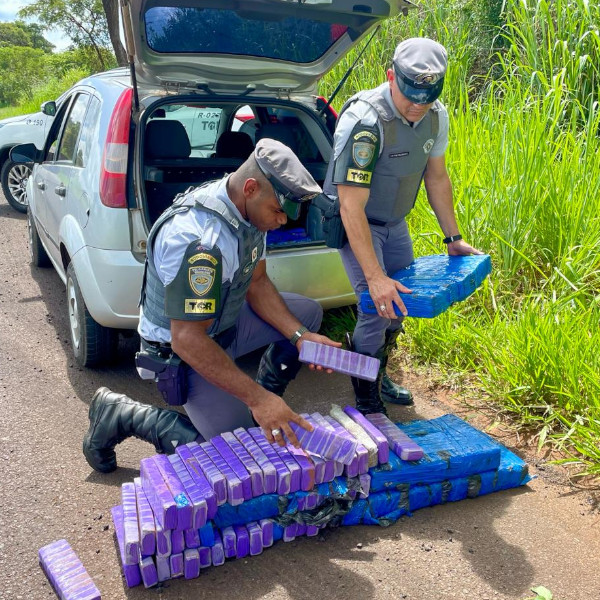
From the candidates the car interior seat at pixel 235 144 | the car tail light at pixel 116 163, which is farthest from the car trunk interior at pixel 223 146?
the car tail light at pixel 116 163

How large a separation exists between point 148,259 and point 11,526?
1.18 m

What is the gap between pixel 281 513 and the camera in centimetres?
252

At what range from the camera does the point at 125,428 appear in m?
2.94

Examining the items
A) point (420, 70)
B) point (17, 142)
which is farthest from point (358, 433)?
point (17, 142)

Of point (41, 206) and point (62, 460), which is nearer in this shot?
point (62, 460)

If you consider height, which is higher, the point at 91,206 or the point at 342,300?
the point at 91,206

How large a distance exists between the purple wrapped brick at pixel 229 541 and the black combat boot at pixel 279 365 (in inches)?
35.2

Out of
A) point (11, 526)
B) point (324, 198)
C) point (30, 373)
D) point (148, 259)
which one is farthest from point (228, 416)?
point (30, 373)

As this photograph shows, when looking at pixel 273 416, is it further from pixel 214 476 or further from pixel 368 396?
pixel 368 396

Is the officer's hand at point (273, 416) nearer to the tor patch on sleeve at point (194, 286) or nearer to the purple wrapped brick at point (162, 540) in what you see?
the tor patch on sleeve at point (194, 286)

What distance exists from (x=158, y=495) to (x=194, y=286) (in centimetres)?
74

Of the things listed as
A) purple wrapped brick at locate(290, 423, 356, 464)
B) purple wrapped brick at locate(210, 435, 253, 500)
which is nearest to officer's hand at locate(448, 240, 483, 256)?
purple wrapped brick at locate(290, 423, 356, 464)

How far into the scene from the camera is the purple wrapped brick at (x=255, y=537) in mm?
2453

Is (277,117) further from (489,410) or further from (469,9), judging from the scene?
(469,9)
